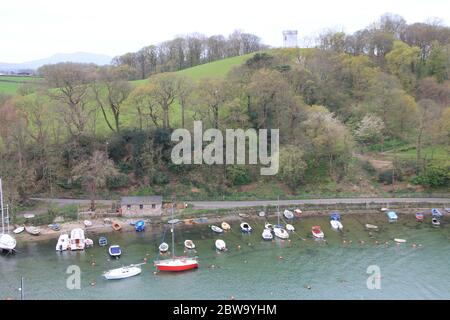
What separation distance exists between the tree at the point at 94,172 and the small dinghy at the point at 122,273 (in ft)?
41.5

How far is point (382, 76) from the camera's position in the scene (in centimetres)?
5619

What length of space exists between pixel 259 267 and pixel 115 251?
944 cm

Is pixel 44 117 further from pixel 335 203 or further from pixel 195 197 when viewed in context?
pixel 335 203

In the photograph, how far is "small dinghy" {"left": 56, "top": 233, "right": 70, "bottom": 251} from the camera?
1247 inches

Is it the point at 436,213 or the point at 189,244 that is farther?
the point at 436,213

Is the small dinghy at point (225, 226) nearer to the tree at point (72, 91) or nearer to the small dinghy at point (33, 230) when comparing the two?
the small dinghy at point (33, 230)

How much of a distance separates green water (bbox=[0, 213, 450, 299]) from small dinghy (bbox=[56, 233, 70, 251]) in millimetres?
551

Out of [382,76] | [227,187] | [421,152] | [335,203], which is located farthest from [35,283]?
[382,76]

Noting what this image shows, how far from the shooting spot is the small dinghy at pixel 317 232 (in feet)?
113

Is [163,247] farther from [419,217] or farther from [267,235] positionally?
[419,217]

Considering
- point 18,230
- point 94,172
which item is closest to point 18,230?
point 18,230

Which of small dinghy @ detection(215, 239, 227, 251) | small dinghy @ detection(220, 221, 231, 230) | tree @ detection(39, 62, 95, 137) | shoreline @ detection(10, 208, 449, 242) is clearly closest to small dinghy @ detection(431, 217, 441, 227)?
shoreline @ detection(10, 208, 449, 242)

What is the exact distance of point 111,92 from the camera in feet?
160

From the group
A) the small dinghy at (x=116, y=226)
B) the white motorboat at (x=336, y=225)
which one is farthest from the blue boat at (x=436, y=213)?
the small dinghy at (x=116, y=226)
